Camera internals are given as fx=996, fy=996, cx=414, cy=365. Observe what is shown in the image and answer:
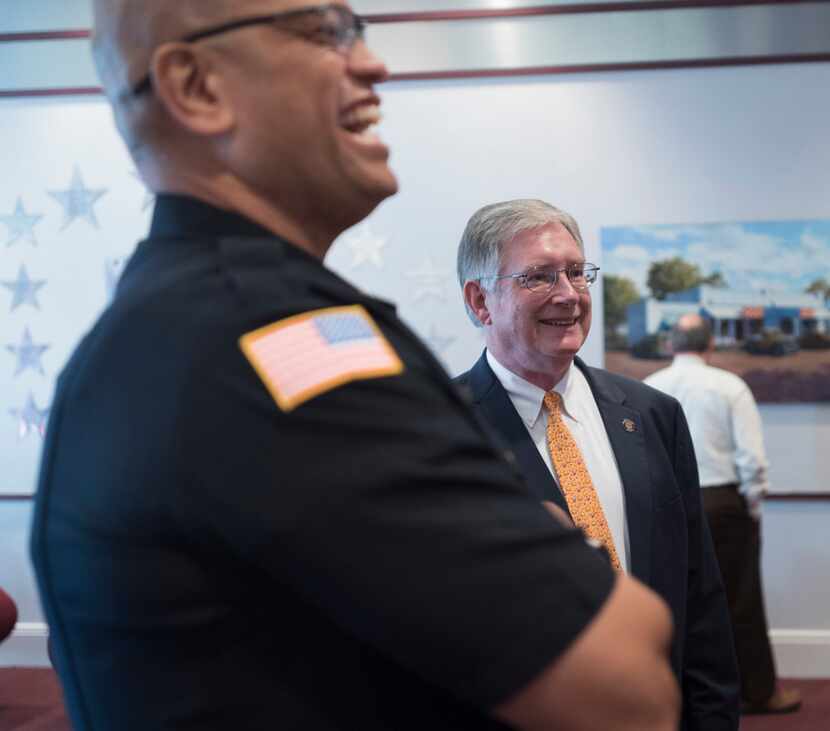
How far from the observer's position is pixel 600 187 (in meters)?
5.04

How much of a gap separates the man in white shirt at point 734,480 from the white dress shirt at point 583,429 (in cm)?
237

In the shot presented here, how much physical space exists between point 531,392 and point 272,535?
1.47m

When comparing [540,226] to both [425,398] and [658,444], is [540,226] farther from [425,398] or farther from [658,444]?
[425,398]

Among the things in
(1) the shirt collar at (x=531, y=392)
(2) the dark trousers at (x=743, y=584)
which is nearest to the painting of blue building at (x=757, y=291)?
(2) the dark trousers at (x=743, y=584)

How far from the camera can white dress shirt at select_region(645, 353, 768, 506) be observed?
4309 millimetres

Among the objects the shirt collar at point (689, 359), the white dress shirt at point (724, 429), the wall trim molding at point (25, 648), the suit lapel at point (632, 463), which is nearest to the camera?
the suit lapel at point (632, 463)

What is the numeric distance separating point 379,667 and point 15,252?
514 cm

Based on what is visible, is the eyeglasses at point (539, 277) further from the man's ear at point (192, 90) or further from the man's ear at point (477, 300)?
the man's ear at point (192, 90)

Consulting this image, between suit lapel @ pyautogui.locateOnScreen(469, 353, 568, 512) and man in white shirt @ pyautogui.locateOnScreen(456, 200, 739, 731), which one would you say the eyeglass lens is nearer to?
man in white shirt @ pyautogui.locateOnScreen(456, 200, 739, 731)

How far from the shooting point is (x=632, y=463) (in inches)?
76.0

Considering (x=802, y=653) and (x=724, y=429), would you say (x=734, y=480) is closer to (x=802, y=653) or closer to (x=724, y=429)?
(x=724, y=429)

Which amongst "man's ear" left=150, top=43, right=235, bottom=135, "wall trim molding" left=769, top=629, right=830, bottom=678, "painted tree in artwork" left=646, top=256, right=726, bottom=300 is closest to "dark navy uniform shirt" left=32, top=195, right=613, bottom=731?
"man's ear" left=150, top=43, right=235, bottom=135

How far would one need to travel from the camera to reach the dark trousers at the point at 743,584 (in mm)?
4359

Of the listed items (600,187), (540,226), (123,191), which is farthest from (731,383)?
(123,191)
